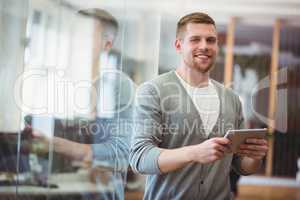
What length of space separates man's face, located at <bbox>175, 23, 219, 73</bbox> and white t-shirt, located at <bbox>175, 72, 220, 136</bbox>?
90 millimetres

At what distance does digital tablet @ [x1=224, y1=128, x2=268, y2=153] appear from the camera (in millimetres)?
1524

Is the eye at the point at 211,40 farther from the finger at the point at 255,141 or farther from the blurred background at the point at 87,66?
the finger at the point at 255,141

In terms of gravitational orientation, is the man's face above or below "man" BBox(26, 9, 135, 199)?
above

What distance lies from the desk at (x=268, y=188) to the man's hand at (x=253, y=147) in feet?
3.37

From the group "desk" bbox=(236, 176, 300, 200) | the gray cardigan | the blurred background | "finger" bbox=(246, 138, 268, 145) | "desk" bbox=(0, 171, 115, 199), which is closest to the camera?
"finger" bbox=(246, 138, 268, 145)

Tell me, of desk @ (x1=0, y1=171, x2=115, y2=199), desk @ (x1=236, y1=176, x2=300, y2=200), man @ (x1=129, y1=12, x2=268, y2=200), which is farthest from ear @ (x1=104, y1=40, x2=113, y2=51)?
desk @ (x1=236, y1=176, x2=300, y2=200)

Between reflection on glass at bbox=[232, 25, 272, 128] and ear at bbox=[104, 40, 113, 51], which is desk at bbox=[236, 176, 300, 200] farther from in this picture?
ear at bbox=[104, 40, 113, 51]

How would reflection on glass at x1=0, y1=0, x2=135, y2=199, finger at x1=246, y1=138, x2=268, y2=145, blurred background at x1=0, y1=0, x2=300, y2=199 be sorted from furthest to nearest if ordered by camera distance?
reflection on glass at x1=0, y1=0, x2=135, y2=199
blurred background at x1=0, y1=0, x2=300, y2=199
finger at x1=246, y1=138, x2=268, y2=145

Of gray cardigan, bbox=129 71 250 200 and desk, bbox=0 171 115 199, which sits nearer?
gray cardigan, bbox=129 71 250 200

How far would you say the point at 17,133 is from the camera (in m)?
2.32

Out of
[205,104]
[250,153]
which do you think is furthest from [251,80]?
[250,153]

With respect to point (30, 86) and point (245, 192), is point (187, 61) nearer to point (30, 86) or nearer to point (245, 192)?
point (30, 86)

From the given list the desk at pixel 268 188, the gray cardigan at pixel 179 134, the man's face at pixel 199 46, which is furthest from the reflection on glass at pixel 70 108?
the desk at pixel 268 188

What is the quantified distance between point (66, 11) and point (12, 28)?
0.37 meters
